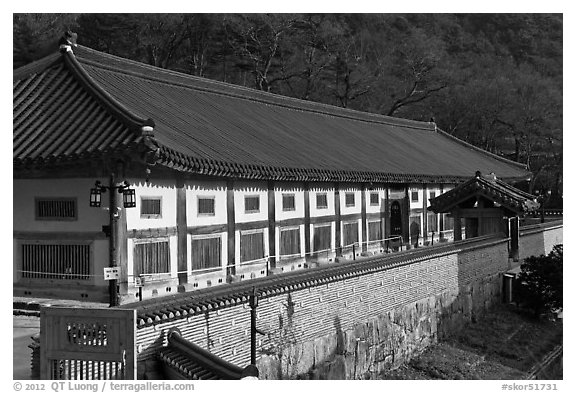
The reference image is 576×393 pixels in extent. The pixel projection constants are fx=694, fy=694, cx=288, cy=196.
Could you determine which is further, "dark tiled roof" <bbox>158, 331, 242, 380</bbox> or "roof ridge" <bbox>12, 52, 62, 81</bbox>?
"roof ridge" <bbox>12, 52, 62, 81</bbox>

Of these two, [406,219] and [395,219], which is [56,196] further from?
[406,219]

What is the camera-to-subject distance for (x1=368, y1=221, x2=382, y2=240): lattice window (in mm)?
26703

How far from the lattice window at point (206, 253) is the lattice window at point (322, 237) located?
5.47 meters

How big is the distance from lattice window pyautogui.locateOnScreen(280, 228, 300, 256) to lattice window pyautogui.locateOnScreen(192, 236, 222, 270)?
10.9ft

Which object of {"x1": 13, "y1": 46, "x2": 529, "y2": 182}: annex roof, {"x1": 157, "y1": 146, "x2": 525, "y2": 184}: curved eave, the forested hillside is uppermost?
the forested hillside

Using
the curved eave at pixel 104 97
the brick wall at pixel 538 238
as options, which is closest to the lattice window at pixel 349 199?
the brick wall at pixel 538 238

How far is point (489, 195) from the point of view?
2778cm

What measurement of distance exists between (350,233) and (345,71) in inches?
1434

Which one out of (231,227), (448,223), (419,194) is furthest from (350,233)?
(448,223)

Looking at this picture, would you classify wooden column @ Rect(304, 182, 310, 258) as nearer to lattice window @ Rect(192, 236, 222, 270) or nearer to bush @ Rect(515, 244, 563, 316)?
lattice window @ Rect(192, 236, 222, 270)

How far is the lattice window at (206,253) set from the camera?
16.9m

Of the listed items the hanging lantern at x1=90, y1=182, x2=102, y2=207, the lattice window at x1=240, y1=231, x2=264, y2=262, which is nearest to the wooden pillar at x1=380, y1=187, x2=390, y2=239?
the lattice window at x1=240, y1=231, x2=264, y2=262

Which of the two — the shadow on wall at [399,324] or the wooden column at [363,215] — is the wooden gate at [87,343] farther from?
the wooden column at [363,215]

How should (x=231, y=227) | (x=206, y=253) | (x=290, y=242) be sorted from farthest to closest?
(x=290, y=242)
(x=231, y=227)
(x=206, y=253)
